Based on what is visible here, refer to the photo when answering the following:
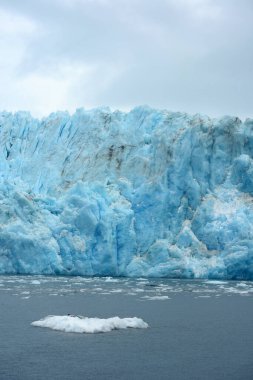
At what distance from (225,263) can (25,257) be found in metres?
11.1

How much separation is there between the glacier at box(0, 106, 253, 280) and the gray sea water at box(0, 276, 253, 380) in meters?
6.35

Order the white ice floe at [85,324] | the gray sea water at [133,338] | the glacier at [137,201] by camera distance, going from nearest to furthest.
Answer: the gray sea water at [133,338]
the white ice floe at [85,324]
the glacier at [137,201]

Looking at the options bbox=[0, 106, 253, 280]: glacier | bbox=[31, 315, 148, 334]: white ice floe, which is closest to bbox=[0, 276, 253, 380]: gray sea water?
bbox=[31, 315, 148, 334]: white ice floe

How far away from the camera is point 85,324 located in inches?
681

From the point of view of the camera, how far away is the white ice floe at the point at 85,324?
17.1 m

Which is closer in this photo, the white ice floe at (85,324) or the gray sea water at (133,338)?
the gray sea water at (133,338)

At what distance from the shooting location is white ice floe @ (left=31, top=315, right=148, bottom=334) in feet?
56.2

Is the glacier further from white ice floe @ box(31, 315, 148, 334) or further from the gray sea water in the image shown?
white ice floe @ box(31, 315, 148, 334)

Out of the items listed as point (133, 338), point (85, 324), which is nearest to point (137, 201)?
point (85, 324)

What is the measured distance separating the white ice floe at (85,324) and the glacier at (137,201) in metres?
17.0

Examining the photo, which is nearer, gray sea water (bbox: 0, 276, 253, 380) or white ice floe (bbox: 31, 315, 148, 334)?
gray sea water (bbox: 0, 276, 253, 380)

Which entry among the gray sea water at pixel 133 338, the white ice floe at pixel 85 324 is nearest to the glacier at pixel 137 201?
the gray sea water at pixel 133 338

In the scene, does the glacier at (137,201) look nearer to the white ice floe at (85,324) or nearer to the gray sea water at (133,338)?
the gray sea water at (133,338)

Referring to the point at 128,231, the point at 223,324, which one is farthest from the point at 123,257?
the point at 223,324
